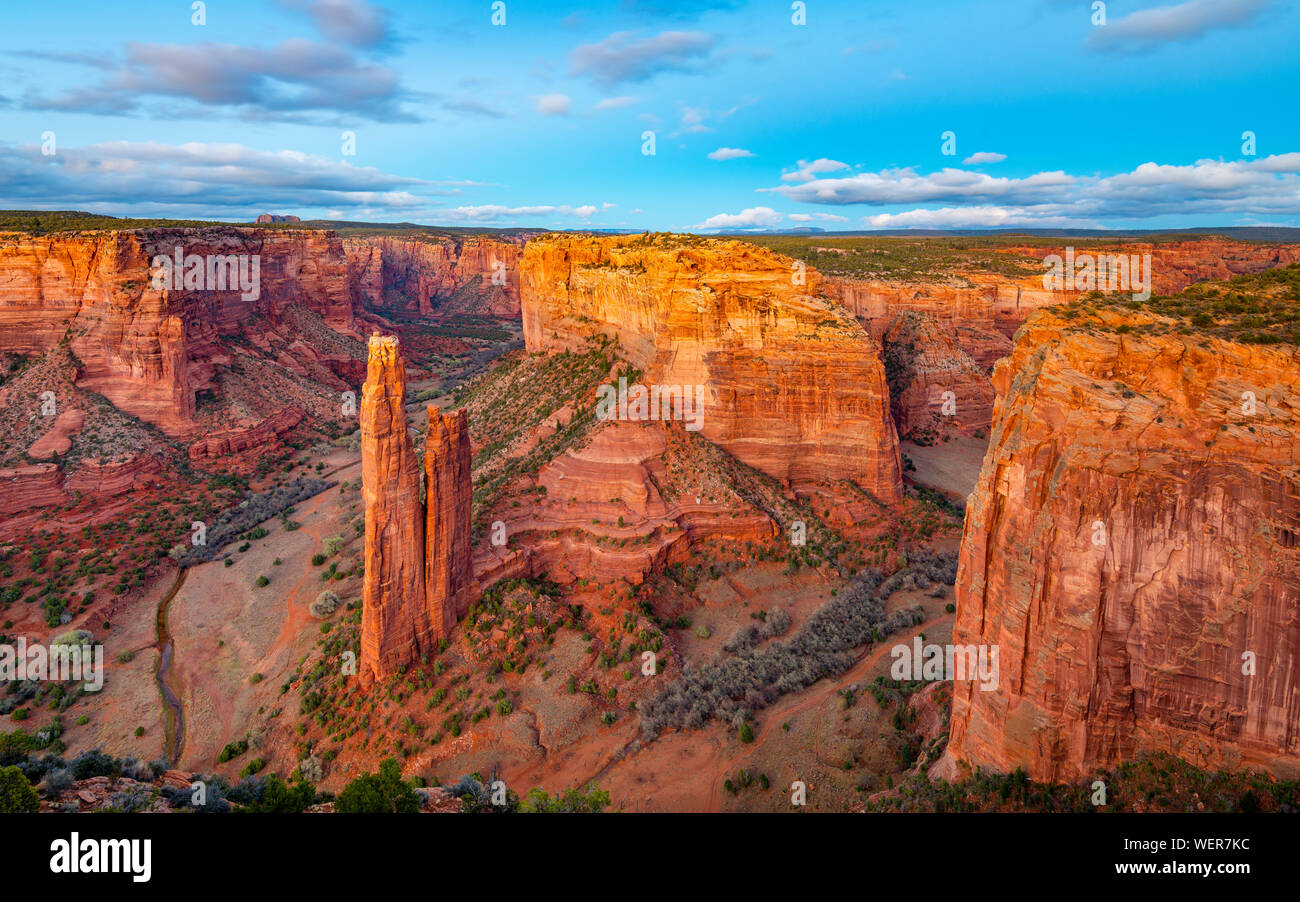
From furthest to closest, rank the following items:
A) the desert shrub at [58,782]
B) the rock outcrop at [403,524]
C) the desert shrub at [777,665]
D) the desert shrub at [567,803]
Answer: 1. the desert shrub at [777,665]
2. the rock outcrop at [403,524]
3. the desert shrub at [567,803]
4. the desert shrub at [58,782]

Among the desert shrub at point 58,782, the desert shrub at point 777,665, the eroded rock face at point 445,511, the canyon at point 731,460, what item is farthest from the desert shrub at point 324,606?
the desert shrub at point 777,665

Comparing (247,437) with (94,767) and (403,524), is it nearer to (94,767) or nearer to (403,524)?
(403,524)

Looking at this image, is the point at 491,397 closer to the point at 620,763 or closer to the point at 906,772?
the point at 620,763

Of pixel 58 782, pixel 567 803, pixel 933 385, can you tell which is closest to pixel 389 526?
pixel 58 782

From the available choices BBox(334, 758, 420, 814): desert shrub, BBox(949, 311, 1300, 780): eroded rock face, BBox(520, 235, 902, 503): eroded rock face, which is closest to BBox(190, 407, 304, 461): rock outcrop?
BBox(520, 235, 902, 503): eroded rock face

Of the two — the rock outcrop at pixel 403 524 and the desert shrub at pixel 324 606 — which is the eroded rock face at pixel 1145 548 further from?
the desert shrub at pixel 324 606

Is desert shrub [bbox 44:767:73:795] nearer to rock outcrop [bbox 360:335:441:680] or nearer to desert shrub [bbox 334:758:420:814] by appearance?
desert shrub [bbox 334:758:420:814]
